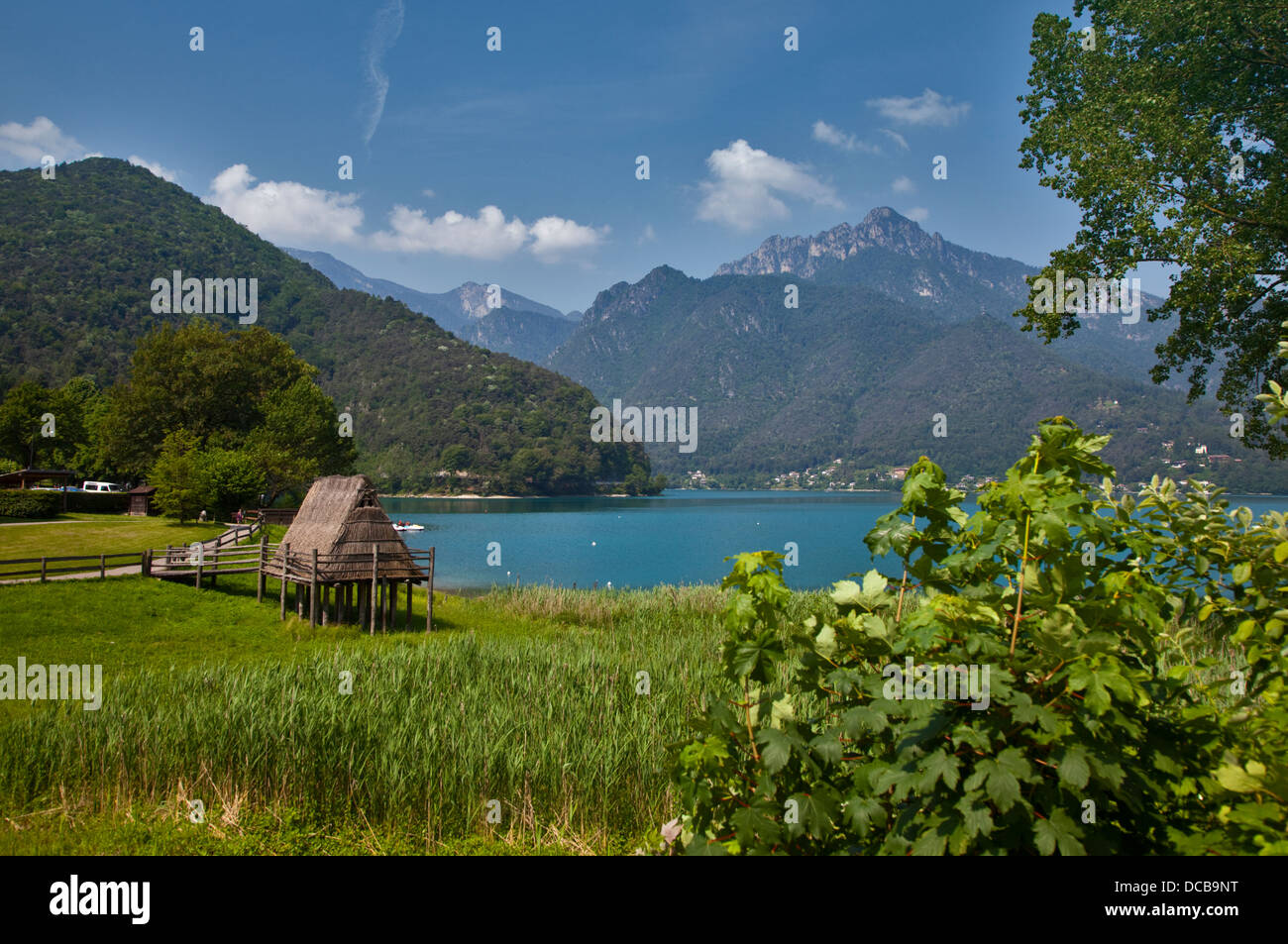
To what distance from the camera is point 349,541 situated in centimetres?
1911

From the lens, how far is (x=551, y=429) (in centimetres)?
13912

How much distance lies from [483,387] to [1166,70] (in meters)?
138

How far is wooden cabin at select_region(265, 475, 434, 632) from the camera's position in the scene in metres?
18.8

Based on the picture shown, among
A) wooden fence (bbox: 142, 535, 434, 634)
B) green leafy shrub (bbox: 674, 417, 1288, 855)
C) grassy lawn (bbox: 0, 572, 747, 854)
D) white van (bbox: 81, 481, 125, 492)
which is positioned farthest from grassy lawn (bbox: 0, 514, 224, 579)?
green leafy shrub (bbox: 674, 417, 1288, 855)

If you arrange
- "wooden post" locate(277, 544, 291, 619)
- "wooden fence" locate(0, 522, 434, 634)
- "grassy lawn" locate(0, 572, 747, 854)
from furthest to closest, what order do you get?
1. "wooden post" locate(277, 544, 291, 619)
2. "wooden fence" locate(0, 522, 434, 634)
3. "grassy lawn" locate(0, 572, 747, 854)

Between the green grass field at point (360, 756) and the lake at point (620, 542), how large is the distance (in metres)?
15.6

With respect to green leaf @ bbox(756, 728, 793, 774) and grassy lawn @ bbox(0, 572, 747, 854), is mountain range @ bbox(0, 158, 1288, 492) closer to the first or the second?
grassy lawn @ bbox(0, 572, 747, 854)

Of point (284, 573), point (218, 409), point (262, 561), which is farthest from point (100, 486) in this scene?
point (284, 573)

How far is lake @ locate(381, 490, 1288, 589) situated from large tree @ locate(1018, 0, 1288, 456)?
14.3 meters

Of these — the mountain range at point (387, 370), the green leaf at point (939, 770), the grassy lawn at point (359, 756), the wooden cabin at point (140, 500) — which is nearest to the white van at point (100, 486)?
the wooden cabin at point (140, 500)

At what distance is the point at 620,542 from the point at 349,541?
40.8 metres

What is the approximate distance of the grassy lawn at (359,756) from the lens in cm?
663

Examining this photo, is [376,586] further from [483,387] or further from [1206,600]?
[483,387]
